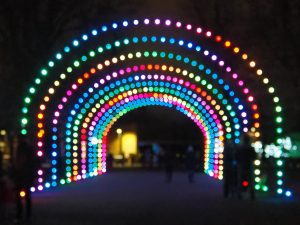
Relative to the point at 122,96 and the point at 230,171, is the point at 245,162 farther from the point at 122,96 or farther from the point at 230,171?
the point at 122,96

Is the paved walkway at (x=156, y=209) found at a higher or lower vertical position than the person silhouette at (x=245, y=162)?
A: lower

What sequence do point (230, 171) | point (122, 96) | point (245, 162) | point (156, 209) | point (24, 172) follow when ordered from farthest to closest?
point (122, 96) < point (230, 171) < point (245, 162) < point (156, 209) < point (24, 172)

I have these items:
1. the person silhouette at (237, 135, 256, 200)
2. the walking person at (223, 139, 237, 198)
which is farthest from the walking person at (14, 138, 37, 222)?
the walking person at (223, 139, 237, 198)

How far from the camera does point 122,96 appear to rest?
127ft

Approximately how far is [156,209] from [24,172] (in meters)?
3.92

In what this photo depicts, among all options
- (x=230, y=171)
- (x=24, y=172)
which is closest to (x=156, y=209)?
(x=24, y=172)

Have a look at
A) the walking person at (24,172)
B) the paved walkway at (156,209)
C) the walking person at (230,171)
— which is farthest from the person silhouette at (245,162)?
the walking person at (24,172)

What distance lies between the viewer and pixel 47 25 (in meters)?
33.8

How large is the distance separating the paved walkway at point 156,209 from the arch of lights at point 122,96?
2.36 m

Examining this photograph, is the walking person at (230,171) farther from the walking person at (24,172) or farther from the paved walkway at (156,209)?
the walking person at (24,172)

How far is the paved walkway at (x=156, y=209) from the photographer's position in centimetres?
1656

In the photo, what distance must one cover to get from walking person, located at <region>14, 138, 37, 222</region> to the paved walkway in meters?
0.41

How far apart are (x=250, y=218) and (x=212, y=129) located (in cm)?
2273

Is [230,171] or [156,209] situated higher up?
[230,171]
